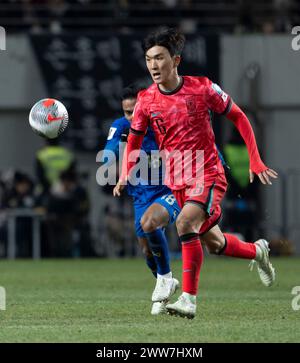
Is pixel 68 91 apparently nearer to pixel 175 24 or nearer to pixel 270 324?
pixel 175 24

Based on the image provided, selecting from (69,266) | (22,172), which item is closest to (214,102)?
(69,266)

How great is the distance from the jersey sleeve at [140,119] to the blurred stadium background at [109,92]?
11175 mm

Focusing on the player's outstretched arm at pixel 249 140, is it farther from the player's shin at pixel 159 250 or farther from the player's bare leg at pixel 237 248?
the player's shin at pixel 159 250

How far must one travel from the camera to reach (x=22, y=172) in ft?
72.3

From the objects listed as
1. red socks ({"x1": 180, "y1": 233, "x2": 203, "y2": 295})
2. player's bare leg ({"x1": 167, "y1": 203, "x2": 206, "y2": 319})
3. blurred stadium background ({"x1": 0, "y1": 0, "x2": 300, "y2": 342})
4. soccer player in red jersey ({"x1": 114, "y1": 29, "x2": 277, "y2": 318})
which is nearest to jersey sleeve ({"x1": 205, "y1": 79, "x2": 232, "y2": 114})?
soccer player in red jersey ({"x1": 114, "y1": 29, "x2": 277, "y2": 318})

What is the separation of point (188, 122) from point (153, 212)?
1.09 meters

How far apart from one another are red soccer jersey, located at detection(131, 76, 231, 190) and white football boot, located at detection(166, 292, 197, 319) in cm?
100

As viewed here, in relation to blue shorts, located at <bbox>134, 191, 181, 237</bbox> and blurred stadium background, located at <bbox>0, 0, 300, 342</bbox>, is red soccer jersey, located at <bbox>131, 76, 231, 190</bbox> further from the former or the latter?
blurred stadium background, located at <bbox>0, 0, 300, 342</bbox>

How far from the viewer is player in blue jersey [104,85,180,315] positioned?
9.95 metres

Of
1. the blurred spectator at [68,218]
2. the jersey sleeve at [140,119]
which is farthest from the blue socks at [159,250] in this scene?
the blurred spectator at [68,218]

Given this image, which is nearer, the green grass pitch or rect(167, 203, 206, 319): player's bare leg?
the green grass pitch

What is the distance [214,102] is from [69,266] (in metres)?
9.28

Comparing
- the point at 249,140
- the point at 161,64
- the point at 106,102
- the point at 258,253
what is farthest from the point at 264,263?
the point at 106,102

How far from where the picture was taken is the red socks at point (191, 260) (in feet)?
29.1
